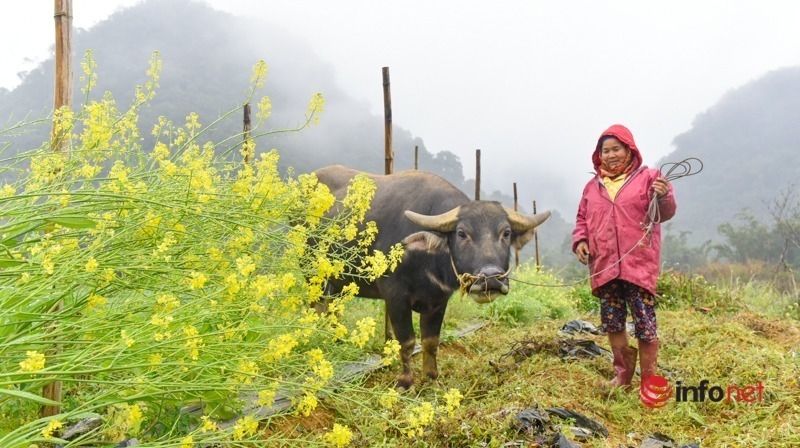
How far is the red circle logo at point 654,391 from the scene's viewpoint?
342 cm

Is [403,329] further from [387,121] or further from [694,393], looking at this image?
[387,121]

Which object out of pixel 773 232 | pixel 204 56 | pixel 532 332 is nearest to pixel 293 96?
pixel 204 56

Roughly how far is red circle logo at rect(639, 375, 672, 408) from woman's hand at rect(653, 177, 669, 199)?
3.72 feet

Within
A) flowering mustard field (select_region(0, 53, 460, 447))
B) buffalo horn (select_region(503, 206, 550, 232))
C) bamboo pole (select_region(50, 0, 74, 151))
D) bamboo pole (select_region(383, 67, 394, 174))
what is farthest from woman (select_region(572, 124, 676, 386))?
bamboo pole (select_region(50, 0, 74, 151))

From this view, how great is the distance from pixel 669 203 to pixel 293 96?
11308cm

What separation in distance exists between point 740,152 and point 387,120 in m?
130

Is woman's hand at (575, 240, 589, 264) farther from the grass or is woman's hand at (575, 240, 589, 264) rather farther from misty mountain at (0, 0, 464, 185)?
misty mountain at (0, 0, 464, 185)

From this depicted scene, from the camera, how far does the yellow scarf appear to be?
11.9 ft

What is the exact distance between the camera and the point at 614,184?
12.0ft

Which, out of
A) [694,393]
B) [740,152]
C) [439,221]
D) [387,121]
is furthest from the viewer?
[740,152]

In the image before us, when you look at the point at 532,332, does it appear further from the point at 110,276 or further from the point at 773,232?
the point at 773,232

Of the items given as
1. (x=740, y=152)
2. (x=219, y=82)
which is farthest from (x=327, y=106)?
(x=740, y=152)

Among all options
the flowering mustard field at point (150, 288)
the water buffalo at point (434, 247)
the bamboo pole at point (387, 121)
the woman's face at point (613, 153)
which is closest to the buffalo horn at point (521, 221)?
the water buffalo at point (434, 247)

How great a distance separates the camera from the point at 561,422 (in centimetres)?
292
